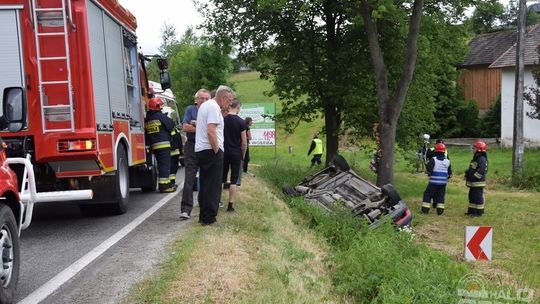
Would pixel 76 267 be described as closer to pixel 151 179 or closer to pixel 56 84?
pixel 56 84

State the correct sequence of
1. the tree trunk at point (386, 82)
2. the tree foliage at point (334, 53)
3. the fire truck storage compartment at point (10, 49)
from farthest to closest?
the tree foliage at point (334, 53) < the tree trunk at point (386, 82) < the fire truck storage compartment at point (10, 49)

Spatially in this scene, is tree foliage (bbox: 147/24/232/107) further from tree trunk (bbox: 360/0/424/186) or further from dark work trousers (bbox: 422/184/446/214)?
dark work trousers (bbox: 422/184/446/214)

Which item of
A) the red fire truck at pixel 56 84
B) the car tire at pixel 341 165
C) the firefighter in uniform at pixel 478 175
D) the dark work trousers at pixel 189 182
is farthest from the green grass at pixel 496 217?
the red fire truck at pixel 56 84

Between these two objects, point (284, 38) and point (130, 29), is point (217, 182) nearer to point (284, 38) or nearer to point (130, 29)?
point (130, 29)

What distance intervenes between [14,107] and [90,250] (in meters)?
2.18

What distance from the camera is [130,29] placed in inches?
418

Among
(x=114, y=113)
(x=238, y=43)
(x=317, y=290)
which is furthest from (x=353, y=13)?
(x=317, y=290)

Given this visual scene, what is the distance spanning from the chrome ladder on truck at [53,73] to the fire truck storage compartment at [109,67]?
0.37m

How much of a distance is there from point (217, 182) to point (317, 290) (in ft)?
7.60

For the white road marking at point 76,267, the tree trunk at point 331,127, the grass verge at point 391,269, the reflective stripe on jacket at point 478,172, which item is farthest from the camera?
the tree trunk at point 331,127

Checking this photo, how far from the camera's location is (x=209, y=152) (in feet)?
24.6

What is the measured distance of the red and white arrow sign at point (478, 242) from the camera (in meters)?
7.77

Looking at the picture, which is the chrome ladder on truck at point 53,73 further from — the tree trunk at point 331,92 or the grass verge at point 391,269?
the tree trunk at point 331,92

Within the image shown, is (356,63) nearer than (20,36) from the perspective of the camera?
No
